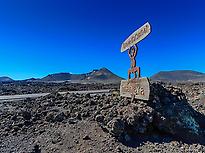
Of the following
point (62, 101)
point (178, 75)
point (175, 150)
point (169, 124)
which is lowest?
point (175, 150)

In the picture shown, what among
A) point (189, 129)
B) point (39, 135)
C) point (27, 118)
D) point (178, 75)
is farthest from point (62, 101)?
point (178, 75)

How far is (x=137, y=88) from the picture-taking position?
9.55 metres

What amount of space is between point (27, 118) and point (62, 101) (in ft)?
7.09

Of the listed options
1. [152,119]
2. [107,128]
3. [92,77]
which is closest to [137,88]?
[152,119]

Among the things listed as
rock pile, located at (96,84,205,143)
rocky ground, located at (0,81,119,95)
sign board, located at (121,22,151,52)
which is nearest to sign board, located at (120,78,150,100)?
rock pile, located at (96,84,205,143)

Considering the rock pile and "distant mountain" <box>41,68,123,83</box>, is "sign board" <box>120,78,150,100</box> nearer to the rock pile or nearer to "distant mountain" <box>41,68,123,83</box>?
the rock pile

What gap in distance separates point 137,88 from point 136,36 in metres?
1.90

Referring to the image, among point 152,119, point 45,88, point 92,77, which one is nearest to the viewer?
point 152,119

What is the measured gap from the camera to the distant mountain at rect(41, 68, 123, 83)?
8250 centimetres

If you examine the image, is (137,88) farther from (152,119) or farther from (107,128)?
(107,128)

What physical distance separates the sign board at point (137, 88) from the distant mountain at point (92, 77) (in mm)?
66070

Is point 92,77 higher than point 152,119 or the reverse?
higher

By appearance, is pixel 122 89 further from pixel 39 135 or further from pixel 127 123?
pixel 39 135

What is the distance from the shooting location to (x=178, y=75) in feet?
313
